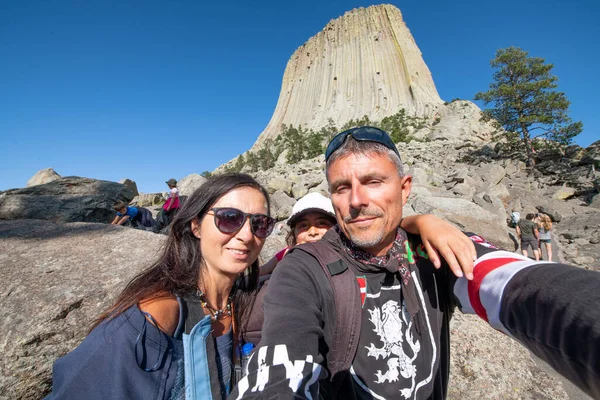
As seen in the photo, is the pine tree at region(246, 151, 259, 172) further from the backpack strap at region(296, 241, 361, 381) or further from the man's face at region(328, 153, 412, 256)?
the backpack strap at region(296, 241, 361, 381)

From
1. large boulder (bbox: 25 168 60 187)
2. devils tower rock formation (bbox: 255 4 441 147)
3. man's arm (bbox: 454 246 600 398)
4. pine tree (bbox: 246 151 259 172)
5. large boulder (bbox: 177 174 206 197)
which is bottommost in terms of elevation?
man's arm (bbox: 454 246 600 398)

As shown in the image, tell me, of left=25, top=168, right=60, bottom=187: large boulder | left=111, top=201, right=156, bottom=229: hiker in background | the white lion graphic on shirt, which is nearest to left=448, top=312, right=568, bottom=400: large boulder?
the white lion graphic on shirt

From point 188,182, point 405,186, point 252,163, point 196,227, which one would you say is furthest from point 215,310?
point 252,163

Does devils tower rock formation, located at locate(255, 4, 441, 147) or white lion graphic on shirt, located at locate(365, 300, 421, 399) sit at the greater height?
devils tower rock formation, located at locate(255, 4, 441, 147)

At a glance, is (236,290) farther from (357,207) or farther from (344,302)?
(357,207)

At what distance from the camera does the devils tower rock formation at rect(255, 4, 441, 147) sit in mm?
45750

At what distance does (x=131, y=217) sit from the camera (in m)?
6.86

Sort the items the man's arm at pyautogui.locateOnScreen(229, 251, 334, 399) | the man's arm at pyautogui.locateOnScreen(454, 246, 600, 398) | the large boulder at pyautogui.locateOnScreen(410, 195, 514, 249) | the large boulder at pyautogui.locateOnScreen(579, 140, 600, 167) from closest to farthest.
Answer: the man's arm at pyautogui.locateOnScreen(454, 246, 600, 398), the man's arm at pyautogui.locateOnScreen(229, 251, 334, 399), the large boulder at pyautogui.locateOnScreen(410, 195, 514, 249), the large boulder at pyautogui.locateOnScreen(579, 140, 600, 167)

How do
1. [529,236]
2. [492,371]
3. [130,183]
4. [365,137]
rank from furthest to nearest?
[130,183], [529,236], [492,371], [365,137]

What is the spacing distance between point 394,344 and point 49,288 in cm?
286

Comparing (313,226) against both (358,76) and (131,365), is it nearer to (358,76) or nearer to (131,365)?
(131,365)

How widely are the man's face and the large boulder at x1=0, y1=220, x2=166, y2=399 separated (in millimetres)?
2317

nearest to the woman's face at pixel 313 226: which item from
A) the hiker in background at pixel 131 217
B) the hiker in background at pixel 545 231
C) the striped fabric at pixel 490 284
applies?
the striped fabric at pixel 490 284

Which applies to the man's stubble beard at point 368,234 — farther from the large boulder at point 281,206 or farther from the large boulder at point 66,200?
the large boulder at point 281,206
